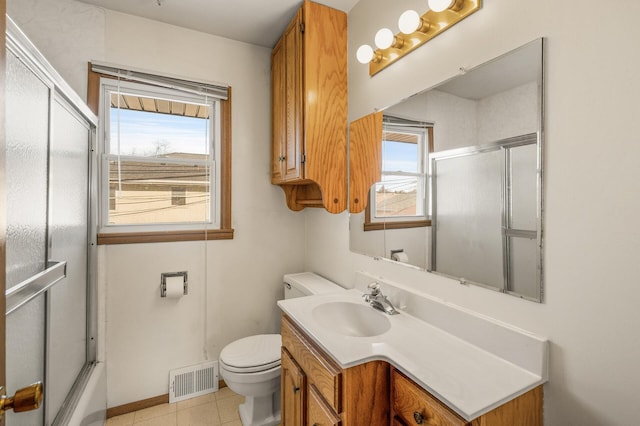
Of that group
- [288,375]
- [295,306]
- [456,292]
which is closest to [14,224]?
[295,306]

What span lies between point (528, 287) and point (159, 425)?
2.14m

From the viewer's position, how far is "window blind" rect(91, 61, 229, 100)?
1909mm

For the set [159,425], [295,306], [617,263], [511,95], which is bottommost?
[159,425]

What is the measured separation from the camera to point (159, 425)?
1.86m

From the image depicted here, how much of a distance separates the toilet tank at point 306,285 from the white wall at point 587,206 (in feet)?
3.45

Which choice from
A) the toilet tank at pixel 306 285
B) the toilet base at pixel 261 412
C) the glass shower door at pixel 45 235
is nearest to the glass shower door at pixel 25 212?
the glass shower door at pixel 45 235

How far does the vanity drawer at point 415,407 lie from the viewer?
32.7 inches

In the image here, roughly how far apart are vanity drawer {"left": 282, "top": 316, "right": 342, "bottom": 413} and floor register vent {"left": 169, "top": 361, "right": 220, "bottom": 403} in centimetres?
100

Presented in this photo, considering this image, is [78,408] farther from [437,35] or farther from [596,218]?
[437,35]

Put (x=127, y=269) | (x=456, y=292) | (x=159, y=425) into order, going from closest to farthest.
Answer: (x=456, y=292), (x=159, y=425), (x=127, y=269)

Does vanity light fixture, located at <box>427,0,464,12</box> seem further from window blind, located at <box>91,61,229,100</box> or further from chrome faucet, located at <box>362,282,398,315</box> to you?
window blind, located at <box>91,61,229,100</box>

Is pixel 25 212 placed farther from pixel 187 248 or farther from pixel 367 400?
pixel 367 400

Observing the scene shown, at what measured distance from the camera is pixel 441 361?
1003 millimetres

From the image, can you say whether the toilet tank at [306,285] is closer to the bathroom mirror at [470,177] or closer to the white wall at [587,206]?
the bathroom mirror at [470,177]
